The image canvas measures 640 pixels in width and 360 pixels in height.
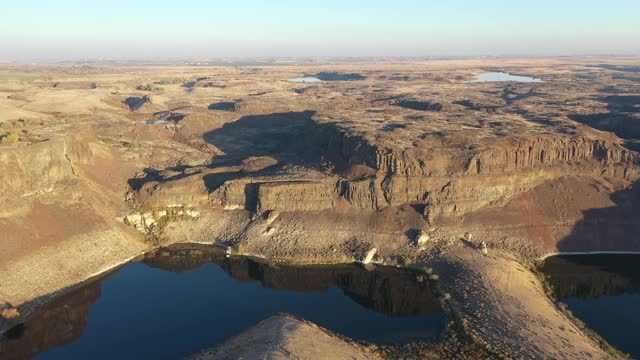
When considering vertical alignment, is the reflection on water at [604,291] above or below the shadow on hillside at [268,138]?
below

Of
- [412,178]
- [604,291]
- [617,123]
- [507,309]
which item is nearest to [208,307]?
[507,309]

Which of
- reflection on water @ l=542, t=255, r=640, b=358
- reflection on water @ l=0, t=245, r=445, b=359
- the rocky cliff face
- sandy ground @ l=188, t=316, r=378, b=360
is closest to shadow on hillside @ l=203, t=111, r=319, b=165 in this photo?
the rocky cliff face

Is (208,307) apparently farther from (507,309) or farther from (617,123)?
(617,123)

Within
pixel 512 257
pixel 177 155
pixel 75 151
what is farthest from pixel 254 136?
pixel 512 257

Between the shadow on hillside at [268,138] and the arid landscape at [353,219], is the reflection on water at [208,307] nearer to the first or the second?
the arid landscape at [353,219]

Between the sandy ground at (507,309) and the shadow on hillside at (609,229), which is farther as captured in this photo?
the shadow on hillside at (609,229)

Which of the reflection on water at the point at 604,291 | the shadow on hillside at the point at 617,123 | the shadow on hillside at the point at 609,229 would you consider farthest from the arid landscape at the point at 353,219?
the reflection on water at the point at 604,291

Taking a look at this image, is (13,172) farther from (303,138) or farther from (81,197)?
(303,138)
